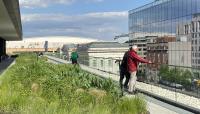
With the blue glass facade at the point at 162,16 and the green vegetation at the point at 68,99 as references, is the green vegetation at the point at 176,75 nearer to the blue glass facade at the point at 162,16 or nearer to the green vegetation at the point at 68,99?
the green vegetation at the point at 68,99

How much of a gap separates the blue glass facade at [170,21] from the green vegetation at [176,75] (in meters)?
18.3

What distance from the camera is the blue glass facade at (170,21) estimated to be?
40.2m

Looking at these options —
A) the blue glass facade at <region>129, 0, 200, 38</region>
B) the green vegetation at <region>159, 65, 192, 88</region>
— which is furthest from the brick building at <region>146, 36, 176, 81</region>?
the green vegetation at <region>159, 65, 192, 88</region>

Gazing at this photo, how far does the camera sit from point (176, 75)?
1524 centimetres

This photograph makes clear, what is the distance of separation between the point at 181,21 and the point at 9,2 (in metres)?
15.7

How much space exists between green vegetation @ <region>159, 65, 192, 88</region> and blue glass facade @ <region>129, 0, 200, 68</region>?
18.3 meters

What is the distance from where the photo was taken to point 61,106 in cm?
1052

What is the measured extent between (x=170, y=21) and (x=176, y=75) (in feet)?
109

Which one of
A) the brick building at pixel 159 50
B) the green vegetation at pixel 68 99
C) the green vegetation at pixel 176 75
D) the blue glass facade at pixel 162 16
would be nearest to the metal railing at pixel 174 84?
the green vegetation at pixel 176 75

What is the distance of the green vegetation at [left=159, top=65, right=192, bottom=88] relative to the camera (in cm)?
1433

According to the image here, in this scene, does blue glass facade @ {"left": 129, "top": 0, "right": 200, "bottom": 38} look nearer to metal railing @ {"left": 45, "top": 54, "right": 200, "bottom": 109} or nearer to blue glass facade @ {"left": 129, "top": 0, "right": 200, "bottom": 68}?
blue glass facade @ {"left": 129, "top": 0, "right": 200, "bottom": 68}

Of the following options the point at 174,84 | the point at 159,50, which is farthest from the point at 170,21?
the point at 174,84

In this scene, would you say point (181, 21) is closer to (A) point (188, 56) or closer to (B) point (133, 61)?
(A) point (188, 56)

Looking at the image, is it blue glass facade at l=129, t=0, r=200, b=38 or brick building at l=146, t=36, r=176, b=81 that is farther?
brick building at l=146, t=36, r=176, b=81
